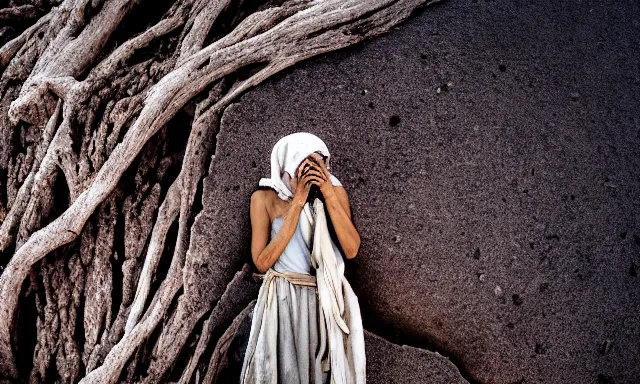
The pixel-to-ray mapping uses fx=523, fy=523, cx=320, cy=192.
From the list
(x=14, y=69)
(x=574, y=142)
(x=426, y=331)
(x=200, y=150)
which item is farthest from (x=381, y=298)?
(x=14, y=69)

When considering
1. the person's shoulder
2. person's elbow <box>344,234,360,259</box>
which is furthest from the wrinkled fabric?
the person's shoulder

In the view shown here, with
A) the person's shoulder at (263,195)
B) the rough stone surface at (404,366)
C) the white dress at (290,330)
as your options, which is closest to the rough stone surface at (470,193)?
the rough stone surface at (404,366)

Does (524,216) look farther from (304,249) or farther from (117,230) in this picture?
(117,230)

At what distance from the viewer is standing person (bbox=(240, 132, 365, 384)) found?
2014 millimetres

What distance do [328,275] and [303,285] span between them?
4.5 inches

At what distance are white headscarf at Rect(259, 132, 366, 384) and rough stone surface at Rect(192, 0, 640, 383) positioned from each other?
253 mm

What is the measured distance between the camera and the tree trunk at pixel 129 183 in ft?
7.36

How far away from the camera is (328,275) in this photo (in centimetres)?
203

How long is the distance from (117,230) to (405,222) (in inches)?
51.7

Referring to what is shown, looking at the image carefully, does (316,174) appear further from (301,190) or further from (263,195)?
(263,195)

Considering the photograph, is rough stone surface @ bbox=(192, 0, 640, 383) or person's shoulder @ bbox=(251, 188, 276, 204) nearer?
person's shoulder @ bbox=(251, 188, 276, 204)

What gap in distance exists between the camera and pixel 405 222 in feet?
7.73

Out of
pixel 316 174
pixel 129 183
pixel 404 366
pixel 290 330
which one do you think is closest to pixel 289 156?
pixel 316 174

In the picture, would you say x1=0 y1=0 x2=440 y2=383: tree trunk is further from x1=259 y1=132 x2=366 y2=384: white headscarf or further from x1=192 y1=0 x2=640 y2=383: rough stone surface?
x1=259 y1=132 x2=366 y2=384: white headscarf
